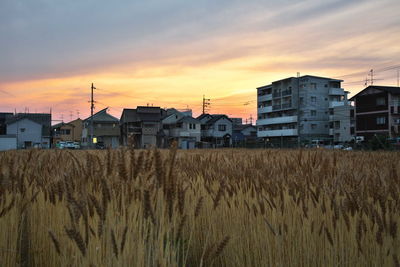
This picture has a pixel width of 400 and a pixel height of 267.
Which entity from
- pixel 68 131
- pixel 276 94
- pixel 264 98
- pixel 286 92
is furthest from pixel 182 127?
pixel 68 131

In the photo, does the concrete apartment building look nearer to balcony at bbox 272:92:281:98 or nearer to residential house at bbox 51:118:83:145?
balcony at bbox 272:92:281:98

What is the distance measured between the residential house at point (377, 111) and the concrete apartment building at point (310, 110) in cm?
782

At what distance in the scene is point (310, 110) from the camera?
59.2 meters

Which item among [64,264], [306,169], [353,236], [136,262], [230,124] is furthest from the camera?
[230,124]

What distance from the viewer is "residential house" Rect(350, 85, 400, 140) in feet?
140

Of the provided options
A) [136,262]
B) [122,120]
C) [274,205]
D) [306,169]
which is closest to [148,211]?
[136,262]

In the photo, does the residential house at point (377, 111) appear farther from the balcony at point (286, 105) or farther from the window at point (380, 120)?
the balcony at point (286, 105)

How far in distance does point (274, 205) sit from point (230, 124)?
213 feet

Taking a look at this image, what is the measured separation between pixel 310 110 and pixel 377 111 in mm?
15566

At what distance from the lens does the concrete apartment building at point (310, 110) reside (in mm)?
56312

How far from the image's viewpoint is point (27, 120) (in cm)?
5778

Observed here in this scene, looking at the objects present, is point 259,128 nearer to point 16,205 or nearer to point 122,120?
point 122,120

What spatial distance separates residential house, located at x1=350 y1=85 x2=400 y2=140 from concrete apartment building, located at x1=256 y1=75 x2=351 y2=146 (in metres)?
7.82


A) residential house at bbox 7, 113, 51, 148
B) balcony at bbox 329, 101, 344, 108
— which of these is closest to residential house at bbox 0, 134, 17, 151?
residential house at bbox 7, 113, 51, 148
